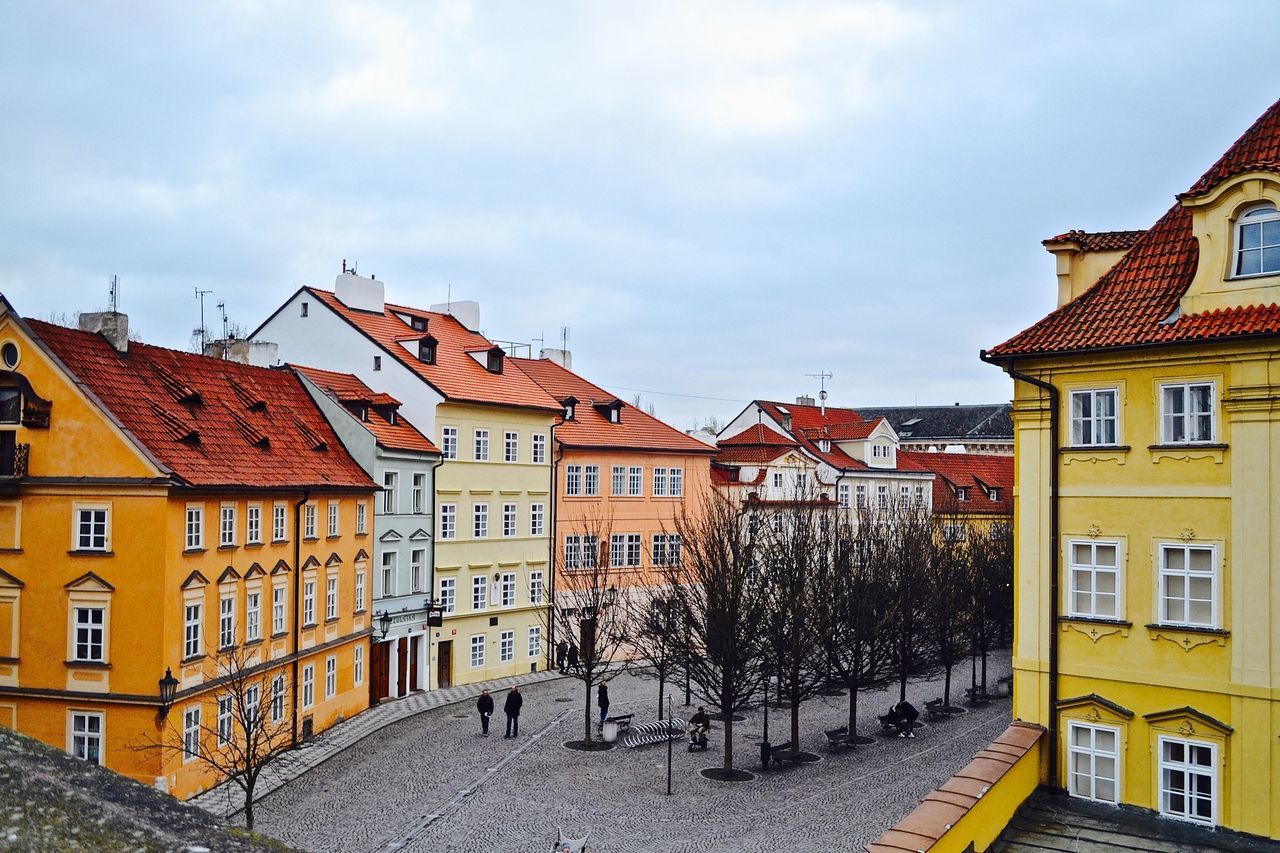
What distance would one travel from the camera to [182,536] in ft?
85.5

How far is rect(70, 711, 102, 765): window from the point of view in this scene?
25.2 meters

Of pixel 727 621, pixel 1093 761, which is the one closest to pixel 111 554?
pixel 727 621

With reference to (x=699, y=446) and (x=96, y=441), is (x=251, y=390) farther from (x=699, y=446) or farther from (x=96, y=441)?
(x=699, y=446)

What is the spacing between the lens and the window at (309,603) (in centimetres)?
3222

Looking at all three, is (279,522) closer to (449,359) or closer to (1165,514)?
(449,359)

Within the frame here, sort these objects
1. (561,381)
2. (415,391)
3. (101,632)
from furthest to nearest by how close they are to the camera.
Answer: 1. (561,381)
2. (415,391)
3. (101,632)

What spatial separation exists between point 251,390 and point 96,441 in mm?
8562

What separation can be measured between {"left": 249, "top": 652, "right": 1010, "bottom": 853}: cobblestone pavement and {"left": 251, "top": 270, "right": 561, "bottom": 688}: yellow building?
6.73 metres

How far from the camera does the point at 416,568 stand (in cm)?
3997

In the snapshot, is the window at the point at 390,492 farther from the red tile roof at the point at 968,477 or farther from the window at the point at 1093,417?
the red tile roof at the point at 968,477

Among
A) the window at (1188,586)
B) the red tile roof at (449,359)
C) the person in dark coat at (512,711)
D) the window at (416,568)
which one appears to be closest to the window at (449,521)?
the window at (416,568)

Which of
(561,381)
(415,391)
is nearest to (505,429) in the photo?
(415,391)

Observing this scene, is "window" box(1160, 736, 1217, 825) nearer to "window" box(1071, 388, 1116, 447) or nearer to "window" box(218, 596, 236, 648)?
"window" box(1071, 388, 1116, 447)

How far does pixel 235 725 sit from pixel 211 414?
849cm
